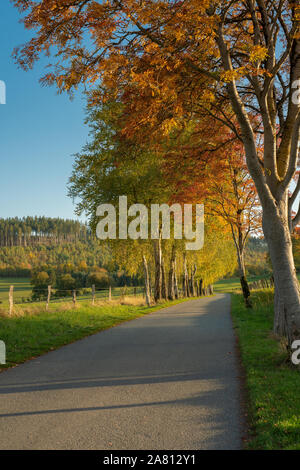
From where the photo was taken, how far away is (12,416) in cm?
468

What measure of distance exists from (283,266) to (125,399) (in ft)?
14.2

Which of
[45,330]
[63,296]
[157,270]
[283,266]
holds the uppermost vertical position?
[283,266]

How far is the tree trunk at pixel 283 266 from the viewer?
7.30 m

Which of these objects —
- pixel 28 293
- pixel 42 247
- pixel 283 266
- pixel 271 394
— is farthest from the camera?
pixel 42 247

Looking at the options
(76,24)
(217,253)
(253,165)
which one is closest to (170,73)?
(76,24)

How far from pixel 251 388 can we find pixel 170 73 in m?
6.38

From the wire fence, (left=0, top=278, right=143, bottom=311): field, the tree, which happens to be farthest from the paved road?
(left=0, top=278, right=143, bottom=311): field

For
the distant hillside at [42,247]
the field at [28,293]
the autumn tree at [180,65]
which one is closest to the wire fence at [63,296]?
the field at [28,293]

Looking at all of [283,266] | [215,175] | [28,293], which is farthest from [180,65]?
[28,293]

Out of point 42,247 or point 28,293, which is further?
point 42,247

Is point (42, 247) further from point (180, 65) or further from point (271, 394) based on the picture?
point (271, 394)

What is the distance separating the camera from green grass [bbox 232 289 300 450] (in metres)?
3.81

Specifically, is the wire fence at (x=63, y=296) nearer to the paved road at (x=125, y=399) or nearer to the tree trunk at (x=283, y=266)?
the paved road at (x=125, y=399)

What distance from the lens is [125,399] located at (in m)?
5.31
